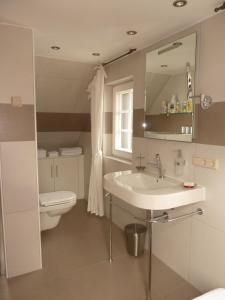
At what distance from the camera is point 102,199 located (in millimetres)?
3236

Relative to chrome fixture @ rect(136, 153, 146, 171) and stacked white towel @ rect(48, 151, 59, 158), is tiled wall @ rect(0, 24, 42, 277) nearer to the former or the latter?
chrome fixture @ rect(136, 153, 146, 171)

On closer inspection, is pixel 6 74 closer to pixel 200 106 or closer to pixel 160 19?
pixel 160 19

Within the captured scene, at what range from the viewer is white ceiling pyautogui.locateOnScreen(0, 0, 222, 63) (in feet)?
4.96

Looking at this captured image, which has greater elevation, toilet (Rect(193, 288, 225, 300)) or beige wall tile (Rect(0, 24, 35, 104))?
beige wall tile (Rect(0, 24, 35, 104))

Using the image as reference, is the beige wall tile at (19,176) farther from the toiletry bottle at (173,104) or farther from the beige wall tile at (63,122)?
the beige wall tile at (63,122)

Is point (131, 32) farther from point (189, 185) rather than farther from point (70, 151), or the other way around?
point (70, 151)

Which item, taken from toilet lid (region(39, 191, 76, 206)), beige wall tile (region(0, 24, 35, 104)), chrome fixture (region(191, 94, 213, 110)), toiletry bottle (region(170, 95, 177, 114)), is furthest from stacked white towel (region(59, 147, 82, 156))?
chrome fixture (region(191, 94, 213, 110))

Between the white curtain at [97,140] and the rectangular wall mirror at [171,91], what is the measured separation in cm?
87

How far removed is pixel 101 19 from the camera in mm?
1724

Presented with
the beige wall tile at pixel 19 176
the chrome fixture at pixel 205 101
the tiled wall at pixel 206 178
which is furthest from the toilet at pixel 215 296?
the beige wall tile at pixel 19 176

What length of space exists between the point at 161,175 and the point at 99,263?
3.48 feet

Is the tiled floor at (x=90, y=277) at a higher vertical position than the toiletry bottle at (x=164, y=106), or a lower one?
lower

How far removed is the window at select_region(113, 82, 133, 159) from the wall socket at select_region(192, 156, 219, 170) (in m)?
A: 1.18

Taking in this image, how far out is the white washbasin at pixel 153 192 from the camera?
5.31 ft
